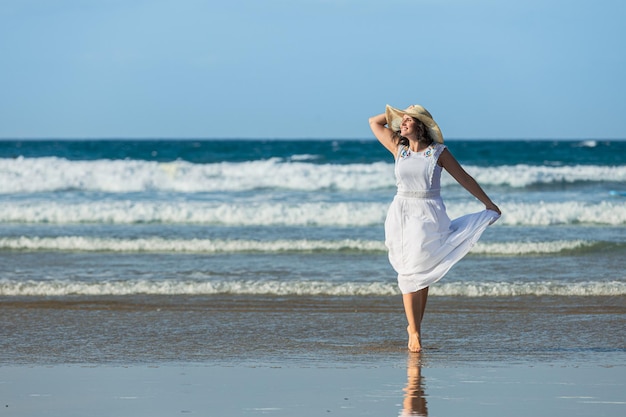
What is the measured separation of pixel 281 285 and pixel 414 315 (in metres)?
2.85

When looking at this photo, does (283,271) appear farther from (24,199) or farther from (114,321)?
(24,199)

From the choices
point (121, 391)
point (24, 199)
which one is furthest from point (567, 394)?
point (24, 199)

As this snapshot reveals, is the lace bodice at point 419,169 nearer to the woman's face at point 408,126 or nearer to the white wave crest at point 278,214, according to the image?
the woman's face at point 408,126

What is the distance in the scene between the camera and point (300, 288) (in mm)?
8516

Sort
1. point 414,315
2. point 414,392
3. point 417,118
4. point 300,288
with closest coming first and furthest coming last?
point 414,392 → point 417,118 → point 414,315 → point 300,288

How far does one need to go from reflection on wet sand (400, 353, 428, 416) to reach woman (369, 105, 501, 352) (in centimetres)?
48

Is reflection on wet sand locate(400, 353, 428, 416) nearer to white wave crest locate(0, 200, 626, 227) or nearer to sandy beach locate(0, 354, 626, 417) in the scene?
sandy beach locate(0, 354, 626, 417)

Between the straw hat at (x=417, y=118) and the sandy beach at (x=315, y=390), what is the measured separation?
4.75 ft

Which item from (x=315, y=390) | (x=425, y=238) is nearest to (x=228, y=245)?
(x=425, y=238)

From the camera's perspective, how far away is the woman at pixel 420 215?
5.78 metres

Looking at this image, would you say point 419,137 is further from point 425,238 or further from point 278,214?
point 278,214

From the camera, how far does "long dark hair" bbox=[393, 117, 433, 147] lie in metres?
5.77

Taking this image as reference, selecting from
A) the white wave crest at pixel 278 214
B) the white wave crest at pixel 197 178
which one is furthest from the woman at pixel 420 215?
the white wave crest at pixel 197 178

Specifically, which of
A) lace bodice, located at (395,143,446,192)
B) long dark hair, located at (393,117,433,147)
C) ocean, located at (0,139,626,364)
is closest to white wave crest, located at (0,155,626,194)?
ocean, located at (0,139,626,364)
